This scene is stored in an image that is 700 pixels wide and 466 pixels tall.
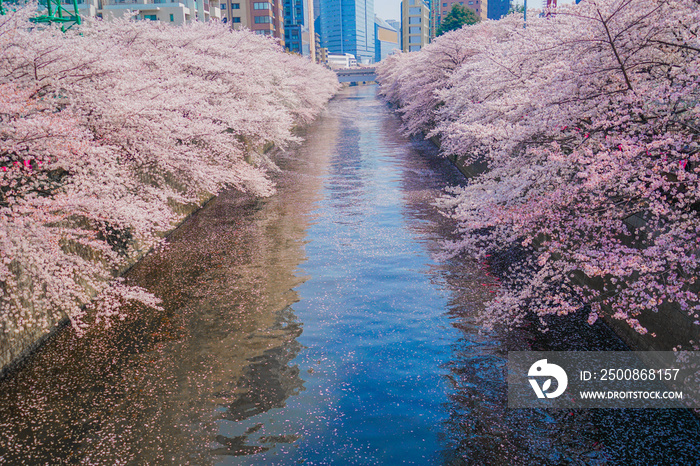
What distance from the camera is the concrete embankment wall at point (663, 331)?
872cm

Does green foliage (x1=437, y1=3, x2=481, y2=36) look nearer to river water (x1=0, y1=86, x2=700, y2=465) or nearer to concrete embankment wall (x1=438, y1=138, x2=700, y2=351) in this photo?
river water (x1=0, y1=86, x2=700, y2=465)

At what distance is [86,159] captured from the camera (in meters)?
11.3

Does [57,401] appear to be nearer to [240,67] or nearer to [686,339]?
[686,339]

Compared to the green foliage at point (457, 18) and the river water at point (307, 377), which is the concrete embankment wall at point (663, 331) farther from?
the green foliage at point (457, 18)

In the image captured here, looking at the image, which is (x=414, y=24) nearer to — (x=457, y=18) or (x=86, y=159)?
(x=457, y=18)

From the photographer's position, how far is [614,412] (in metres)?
8.85

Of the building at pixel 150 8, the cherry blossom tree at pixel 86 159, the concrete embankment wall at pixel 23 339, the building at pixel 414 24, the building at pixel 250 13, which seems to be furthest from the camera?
the building at pixel 414 24

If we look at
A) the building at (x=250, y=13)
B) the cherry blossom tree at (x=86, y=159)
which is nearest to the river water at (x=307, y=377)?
the cherry blossom tree at (x=86, y=159)

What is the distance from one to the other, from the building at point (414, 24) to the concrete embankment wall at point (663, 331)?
170 meters

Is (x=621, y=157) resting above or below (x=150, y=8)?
below

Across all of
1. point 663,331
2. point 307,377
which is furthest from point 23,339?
point 663,331

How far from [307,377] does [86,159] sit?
6553 mm

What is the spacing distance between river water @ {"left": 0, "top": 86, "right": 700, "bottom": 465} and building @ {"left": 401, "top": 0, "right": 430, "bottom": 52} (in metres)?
167

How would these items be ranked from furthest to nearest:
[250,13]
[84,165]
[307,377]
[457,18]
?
[250,13] < [457,18] < [84,165] < [307,377]
